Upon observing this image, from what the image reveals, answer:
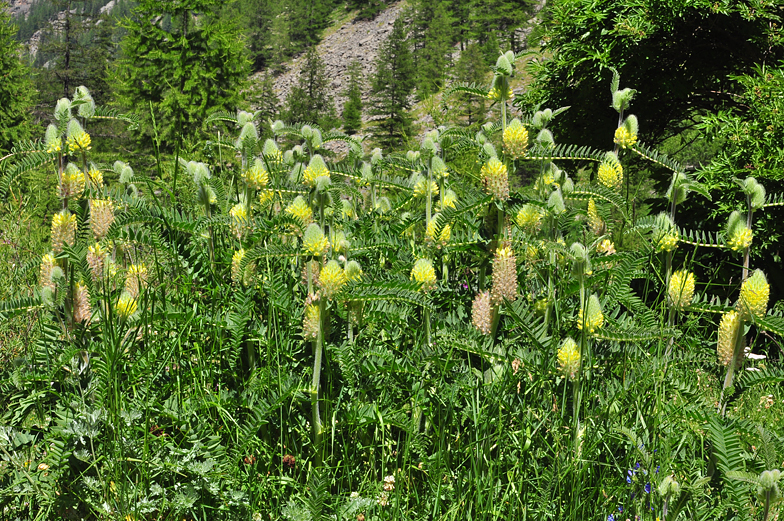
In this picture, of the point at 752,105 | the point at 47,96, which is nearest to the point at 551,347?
the point at 752,105

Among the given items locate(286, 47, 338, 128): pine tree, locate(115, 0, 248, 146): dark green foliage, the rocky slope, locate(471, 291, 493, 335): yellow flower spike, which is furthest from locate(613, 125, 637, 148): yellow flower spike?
the rocky slope

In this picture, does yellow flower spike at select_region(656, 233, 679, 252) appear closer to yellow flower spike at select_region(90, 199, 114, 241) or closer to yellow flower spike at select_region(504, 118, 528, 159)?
yellow flower spike at select_region(504, 118, 528, 159)

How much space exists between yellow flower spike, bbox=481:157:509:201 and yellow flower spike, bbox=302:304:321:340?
60 centimetres

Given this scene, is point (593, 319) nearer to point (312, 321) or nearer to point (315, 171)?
point (312, 321)

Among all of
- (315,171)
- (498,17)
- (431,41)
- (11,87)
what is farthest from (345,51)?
(315,171)

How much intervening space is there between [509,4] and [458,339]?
226 feet

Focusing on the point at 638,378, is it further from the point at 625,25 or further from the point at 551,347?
the point at 625,25

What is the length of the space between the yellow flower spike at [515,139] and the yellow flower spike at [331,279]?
0.65 meters

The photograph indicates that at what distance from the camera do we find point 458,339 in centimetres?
164

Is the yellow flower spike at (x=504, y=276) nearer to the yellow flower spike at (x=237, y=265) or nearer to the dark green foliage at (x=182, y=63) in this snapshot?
the yellow flower spike at (x=237, y=265)

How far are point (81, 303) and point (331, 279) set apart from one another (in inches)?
Answer: 31.7

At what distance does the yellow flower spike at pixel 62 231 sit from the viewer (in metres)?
1.61

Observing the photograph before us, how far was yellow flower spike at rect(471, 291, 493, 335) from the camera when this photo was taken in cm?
166

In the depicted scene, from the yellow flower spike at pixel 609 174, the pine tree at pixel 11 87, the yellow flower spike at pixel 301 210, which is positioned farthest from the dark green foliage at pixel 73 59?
the yellow flower spike at pixel 609 174
